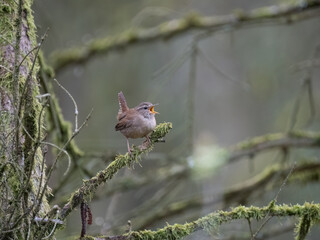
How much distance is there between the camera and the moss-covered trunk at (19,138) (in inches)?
96.4

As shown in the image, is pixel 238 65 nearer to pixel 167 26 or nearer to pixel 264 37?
pixel 264 37

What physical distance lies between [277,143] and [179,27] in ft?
5.09

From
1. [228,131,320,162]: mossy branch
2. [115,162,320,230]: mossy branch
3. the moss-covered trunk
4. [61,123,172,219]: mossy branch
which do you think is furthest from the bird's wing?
[228,131,320,162]: mossy branch

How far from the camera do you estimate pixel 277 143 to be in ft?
18.4

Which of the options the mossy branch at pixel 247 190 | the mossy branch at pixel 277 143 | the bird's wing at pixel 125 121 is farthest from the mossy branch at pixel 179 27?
the bird's wing at pixel 125 121

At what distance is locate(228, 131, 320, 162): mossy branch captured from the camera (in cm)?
557

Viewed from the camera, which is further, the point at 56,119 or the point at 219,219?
the point at 56,119

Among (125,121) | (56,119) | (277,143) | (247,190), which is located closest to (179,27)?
(277,143)

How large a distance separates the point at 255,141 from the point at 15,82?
3613mm

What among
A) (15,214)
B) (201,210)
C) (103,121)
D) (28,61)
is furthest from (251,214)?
(103,121)

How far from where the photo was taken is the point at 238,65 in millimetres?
9836

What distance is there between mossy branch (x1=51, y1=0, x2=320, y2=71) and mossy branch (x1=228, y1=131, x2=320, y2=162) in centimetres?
115

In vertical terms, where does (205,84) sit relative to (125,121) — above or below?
above

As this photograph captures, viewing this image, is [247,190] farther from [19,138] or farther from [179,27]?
[19,138]
